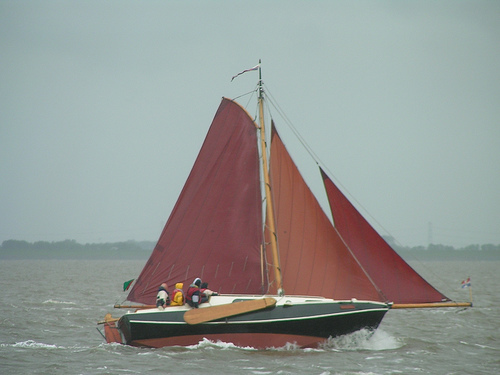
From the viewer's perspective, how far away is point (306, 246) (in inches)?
901

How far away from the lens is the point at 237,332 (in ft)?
68.2

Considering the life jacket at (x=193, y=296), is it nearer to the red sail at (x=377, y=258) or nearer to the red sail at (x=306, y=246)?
the red sail at (x=306, y=246)

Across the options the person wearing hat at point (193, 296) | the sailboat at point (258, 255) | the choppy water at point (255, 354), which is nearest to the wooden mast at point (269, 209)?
the sailboat at point (258, 255)

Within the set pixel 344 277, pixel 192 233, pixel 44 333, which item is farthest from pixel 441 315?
pixel 44 333

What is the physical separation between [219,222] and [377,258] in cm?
530

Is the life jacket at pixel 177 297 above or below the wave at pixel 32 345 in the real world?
above

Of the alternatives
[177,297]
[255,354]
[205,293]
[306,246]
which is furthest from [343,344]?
[177,297]

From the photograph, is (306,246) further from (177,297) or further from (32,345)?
(32,345)

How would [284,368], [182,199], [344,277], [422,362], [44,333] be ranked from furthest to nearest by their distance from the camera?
[44,333]
[182,199]
[344,277]
[422,362]
[284,368]

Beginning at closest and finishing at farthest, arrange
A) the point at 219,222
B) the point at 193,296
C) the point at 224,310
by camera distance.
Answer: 1. the point at 224,310
2. the point at 193,296
3. the point at 219,222

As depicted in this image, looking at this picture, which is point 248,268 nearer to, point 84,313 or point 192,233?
point 192,233

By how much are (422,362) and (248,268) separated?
607cm

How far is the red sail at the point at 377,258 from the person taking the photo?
22.2m

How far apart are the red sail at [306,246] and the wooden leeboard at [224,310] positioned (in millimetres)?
2519
